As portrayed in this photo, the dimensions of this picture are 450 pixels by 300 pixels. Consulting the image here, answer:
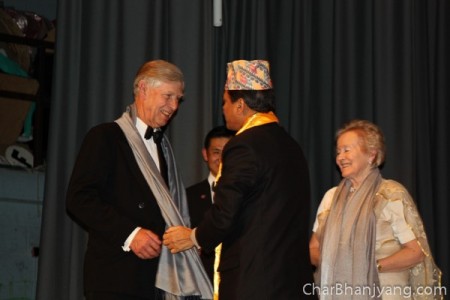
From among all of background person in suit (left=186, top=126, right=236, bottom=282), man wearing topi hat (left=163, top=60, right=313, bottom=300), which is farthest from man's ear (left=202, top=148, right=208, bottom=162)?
man wearing topi hat (left=163, top=60, right=313, bottom=300)

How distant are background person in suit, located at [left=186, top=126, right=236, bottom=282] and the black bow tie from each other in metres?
0.80

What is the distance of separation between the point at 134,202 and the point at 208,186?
1266 millimetres

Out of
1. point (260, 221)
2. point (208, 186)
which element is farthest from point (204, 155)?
point (260, 221)

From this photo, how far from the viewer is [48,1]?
6.18 metres

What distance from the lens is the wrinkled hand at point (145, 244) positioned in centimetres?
342

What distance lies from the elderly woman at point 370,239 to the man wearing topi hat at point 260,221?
0.73m

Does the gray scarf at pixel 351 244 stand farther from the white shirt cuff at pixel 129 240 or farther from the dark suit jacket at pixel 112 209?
the white shirt cuff at pixel 129 240

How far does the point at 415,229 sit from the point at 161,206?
4.17 ft

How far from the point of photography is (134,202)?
3.58 meters

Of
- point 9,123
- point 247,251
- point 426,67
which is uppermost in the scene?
point 426,67

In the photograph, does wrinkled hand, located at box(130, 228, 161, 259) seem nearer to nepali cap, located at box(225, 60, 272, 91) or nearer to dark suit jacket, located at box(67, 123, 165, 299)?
dark suit jacket, located at box(67, 123, 165, 299)

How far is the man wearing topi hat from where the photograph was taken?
3.31 meters

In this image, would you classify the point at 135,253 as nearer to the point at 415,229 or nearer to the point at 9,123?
the point at 415,229

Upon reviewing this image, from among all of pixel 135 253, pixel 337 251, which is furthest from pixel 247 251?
pixel 337 251
